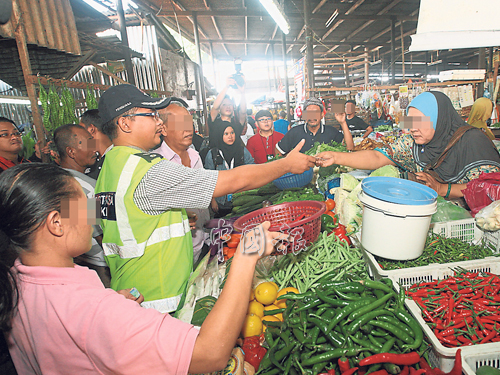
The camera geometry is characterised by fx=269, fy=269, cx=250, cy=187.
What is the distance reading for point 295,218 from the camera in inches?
92.0

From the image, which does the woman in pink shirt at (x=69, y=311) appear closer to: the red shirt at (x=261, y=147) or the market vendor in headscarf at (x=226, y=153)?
the market vendor in headscarf at (x=226, y=153)

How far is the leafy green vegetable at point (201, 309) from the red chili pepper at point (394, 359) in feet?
A: 3.24

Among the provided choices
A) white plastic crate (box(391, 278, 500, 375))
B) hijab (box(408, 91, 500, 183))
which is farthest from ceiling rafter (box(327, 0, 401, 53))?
white plastic crate (box(391, 278, 500, 375))

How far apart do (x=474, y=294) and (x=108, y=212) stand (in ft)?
8.24

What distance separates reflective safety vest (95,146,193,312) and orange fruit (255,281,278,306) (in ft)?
2.07

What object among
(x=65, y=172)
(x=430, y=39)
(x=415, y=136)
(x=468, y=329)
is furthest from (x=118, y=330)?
(x=415, y=136)

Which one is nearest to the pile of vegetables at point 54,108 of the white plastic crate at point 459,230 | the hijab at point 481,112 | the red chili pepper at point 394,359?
the red chili pepper at point 394,359

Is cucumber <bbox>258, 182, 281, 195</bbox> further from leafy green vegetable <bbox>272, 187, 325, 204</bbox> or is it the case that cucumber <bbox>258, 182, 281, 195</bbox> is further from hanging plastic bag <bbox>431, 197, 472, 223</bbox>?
hanging plastic bag <bbox>431, 197, 472, 223</bbox>

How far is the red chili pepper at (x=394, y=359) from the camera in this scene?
1508 millimetres

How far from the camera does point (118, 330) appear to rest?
0.92 m

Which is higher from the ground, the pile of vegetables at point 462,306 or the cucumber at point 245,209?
the cucumber at point 245,209

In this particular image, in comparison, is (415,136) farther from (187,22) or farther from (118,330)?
(187,22)

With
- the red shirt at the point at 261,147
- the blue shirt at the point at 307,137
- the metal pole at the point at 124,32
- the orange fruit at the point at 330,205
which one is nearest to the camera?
the orange fruit at the point at 330,205

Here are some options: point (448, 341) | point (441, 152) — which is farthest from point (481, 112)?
point (448, 341)
